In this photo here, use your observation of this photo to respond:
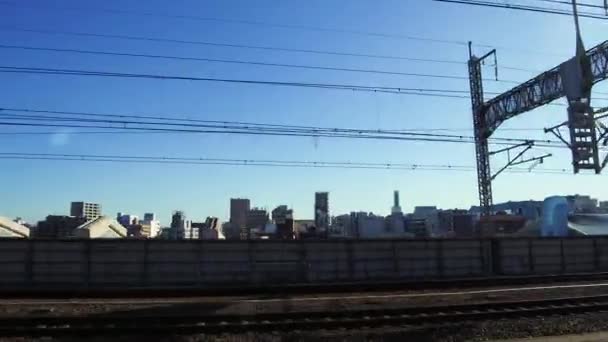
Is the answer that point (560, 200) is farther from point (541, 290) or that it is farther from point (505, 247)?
point (541, 290)

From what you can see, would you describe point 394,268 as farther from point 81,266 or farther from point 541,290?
point 81,266

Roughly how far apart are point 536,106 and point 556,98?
2039 mm

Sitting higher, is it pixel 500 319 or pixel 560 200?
pixel 560 200

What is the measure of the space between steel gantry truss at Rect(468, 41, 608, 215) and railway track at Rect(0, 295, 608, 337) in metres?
5.69

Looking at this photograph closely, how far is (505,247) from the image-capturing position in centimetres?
3544

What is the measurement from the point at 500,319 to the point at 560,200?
48.6 metres

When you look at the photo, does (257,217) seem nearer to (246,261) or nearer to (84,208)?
(84,208)

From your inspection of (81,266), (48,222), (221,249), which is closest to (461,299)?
(221,249)

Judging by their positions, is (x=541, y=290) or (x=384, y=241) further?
(x=384, y=241)

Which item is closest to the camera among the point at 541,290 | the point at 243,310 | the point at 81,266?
the point at 243,310

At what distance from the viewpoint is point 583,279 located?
1204 inches

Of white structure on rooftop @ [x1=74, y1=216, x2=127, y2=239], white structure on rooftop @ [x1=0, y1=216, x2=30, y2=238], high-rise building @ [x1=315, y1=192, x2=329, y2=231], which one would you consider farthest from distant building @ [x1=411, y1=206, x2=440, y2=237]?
white structure on rooftop @ [x1=0, y1=216, x2=30, y2=238]

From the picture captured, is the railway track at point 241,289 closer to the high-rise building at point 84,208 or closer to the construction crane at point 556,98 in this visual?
the construction crane at point 556,98

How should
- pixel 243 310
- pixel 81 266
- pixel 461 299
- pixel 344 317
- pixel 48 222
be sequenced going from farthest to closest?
pixel 48 222
pixel 81 266
pixel 461 299
pixel 243 310
pixel 344 317
